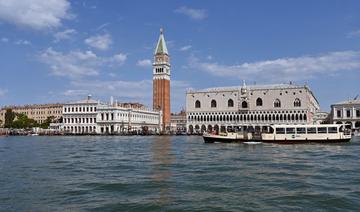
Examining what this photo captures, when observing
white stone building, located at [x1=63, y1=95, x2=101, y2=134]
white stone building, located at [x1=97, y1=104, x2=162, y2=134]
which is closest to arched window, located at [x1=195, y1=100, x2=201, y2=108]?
white stone building, located at [x1=97, y1=104, x2=162, y2=134]

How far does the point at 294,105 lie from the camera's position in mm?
91000

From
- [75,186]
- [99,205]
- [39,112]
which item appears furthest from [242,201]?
[39,112]

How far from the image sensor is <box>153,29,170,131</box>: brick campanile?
11716cm

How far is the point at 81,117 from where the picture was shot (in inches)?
4318

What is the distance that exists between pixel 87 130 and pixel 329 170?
94083 millimetres

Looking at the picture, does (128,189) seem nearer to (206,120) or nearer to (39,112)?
(206,120)

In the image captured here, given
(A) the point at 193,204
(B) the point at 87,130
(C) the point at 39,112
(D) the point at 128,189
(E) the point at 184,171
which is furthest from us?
(C) the point at 39,112

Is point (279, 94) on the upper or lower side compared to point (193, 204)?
upper

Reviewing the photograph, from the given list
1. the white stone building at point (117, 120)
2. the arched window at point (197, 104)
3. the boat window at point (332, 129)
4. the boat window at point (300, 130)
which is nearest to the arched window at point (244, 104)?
the arched window at point (197, 104)

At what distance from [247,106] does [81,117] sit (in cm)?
4119

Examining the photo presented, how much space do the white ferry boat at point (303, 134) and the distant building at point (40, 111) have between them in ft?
340

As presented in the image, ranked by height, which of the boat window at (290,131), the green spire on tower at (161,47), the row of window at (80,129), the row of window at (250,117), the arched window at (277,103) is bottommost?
the boat window at (290,131)

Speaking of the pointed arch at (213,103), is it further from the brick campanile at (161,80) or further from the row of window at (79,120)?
the row of window at (79,120)

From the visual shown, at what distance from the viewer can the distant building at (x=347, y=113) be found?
9462cm
